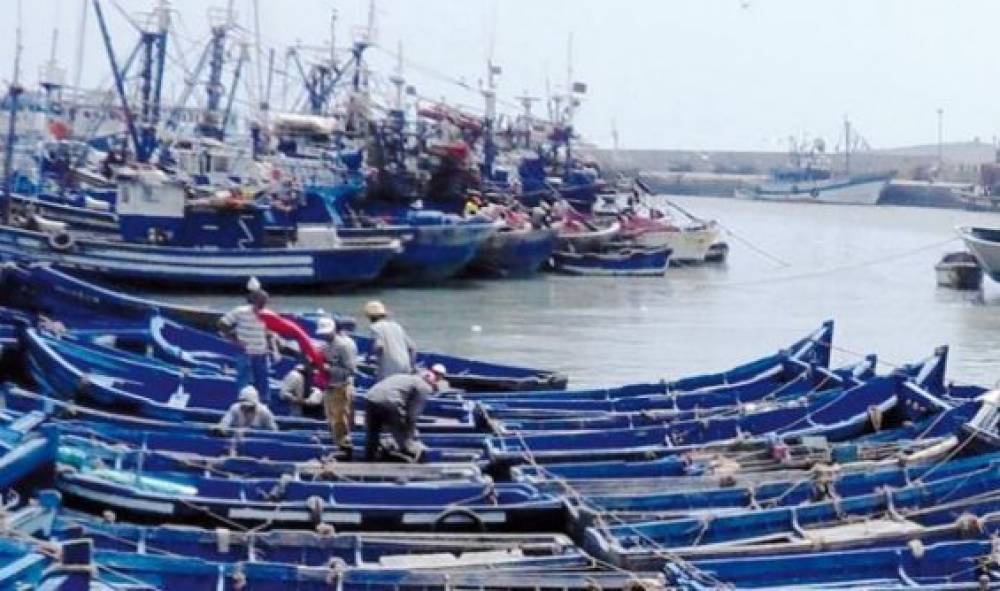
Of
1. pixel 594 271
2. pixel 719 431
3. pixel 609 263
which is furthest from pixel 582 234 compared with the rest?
pixel 719 431

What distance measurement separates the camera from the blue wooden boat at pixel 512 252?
43.2 metres

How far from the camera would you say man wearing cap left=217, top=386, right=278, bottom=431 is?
13.8m

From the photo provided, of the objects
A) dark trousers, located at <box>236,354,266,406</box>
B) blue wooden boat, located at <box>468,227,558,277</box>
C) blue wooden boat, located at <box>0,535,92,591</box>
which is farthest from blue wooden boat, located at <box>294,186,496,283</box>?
blue wooden boat, located at <box>0,535,92,591</box>

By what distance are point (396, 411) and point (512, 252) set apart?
101 ft

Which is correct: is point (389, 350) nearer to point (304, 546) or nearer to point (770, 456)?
point (304, 546)

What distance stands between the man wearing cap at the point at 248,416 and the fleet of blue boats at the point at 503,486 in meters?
0.27

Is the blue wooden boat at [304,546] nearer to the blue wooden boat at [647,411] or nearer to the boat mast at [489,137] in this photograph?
the blue wooden boat at [647,411]

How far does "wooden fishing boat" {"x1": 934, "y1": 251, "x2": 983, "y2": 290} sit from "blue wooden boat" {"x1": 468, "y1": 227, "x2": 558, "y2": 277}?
12966 millimetres

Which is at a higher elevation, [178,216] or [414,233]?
[178,216]

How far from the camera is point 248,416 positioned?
45.4 ft

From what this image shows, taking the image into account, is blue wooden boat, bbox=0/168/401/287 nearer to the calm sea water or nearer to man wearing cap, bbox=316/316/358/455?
the calm sea water

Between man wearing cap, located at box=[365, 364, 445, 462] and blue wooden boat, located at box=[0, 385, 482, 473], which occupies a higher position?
man wearing cap, located at box=[365, 364, 445, 462]

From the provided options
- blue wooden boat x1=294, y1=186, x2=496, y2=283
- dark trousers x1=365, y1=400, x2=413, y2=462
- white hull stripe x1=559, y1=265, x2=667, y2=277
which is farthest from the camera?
white hull stripe x1=559, y1=265, x2=667, y2=277

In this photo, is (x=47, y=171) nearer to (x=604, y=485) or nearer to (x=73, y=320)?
(x=73, y=320)
